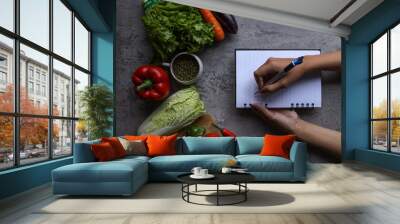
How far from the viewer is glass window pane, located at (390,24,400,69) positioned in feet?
23.0

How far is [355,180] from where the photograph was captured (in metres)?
5.86

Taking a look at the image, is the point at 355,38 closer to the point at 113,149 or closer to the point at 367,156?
the point at 367,156

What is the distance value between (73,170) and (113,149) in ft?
3.48

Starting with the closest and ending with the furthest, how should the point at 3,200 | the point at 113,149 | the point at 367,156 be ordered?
the point at 3,200 < the point at 113,149 < the point at 367,156

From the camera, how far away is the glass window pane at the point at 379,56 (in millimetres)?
7570

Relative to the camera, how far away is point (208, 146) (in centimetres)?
630

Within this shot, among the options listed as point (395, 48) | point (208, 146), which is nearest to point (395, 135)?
point (395, 48)

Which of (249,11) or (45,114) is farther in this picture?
(249,11)

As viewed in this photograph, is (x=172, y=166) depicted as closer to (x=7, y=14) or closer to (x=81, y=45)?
(x=7, y=14)

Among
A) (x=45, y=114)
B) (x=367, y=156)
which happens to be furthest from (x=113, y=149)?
(x=367, y=156)

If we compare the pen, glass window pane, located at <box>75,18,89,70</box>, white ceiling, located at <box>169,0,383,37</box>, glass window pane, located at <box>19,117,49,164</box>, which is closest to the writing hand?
the pen

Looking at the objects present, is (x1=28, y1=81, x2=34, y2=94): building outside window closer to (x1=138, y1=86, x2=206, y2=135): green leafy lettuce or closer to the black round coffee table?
the black round coffee table

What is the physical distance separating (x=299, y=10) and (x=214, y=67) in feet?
7.84

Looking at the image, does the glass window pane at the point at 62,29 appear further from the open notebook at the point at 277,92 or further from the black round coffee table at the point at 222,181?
the open notebook at the point at 277,92
